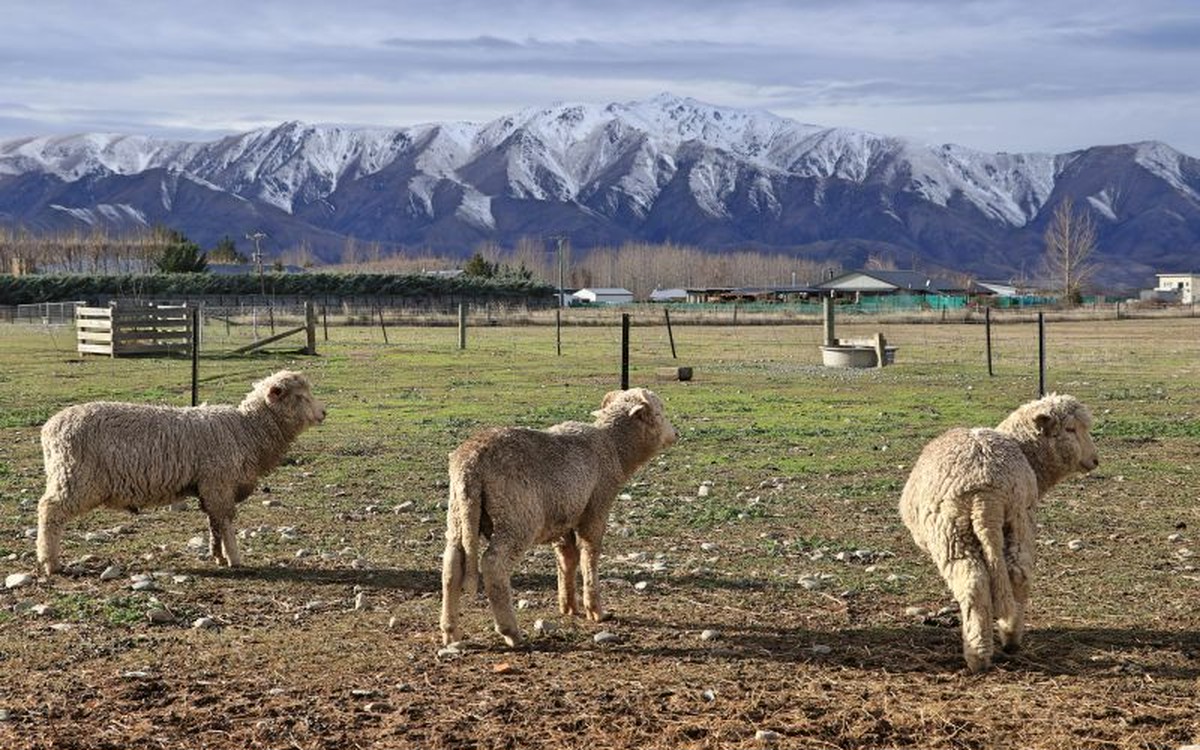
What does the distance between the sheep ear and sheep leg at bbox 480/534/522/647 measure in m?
4.42

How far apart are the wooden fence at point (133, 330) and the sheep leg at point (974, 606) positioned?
41.8m

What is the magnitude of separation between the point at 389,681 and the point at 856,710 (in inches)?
123

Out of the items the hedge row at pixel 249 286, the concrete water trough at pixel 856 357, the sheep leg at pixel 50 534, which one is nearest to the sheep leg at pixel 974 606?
the sheep leg at pixel 50 534

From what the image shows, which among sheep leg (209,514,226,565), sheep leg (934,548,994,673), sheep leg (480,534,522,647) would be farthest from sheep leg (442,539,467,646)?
sheep leg (209,514,226,565)

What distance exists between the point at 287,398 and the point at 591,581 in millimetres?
4790

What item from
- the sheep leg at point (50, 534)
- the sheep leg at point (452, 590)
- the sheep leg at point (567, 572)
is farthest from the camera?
the sheep leg at point (50, 534)

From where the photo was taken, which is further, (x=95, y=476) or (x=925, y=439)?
(x=925, y=439)

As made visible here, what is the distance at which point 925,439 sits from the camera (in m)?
22.5

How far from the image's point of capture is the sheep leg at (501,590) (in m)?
9.75

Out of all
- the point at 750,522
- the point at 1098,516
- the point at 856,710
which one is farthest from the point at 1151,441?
the point at 856,710

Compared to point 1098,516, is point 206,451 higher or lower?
higher

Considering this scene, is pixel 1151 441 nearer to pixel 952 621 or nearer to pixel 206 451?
pixel 952 621

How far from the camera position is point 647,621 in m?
10.6

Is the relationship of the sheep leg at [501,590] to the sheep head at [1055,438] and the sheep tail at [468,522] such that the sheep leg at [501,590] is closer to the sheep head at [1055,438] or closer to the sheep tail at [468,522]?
the sheep tail at [468,522]
